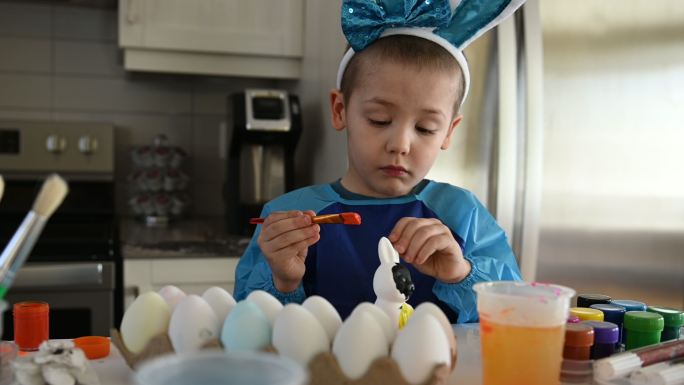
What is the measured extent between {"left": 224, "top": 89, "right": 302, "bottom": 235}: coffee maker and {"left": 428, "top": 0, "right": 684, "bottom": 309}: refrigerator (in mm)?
528

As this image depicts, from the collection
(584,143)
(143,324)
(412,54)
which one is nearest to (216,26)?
(584,143)

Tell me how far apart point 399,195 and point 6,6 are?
1764 mm

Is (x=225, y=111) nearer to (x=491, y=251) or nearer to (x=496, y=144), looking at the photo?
(x=496, y=144)

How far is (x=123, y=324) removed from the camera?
2.30 feet

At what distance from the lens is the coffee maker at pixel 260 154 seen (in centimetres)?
207

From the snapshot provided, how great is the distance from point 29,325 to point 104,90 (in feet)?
5.88

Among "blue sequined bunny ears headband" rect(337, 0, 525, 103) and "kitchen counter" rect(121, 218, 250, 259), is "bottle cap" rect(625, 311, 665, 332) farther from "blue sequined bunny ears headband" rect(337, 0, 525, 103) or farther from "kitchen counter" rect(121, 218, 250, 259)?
"kitchen counter" rect(121, 218, 250, 259)

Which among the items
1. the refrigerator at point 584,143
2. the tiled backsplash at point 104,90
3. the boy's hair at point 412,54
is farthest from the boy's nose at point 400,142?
the tiled backsplash at point 104,90

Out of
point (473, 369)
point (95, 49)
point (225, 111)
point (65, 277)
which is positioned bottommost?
point (65, 277)

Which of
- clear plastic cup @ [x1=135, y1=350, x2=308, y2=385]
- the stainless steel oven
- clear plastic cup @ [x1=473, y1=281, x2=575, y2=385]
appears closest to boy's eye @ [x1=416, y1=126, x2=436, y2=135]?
clear plastic cup @ [x1=473, y1=281, x2=575, y2=385]

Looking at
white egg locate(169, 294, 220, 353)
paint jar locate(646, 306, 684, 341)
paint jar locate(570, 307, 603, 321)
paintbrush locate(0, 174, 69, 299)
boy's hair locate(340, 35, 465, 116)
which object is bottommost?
paint jar locate(646, 306, 684, 341)

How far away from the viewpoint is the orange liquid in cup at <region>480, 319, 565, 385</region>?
2.09ft

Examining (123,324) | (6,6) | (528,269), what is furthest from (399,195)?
(6,6)

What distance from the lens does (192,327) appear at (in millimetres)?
667
